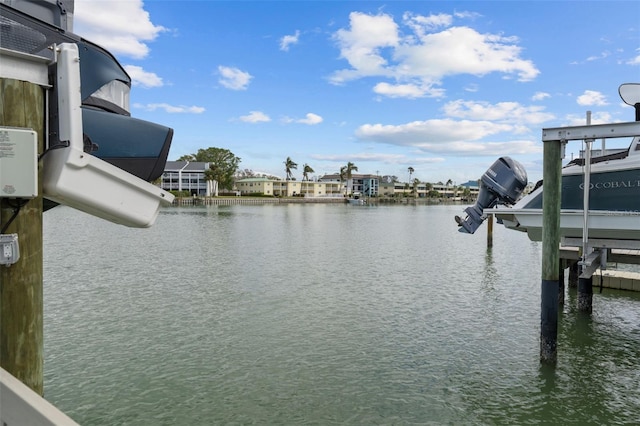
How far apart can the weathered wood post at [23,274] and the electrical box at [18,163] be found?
Result: 161mm

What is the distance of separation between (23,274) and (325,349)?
6.59 m

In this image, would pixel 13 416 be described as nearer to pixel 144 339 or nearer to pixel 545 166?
pixel 144 339

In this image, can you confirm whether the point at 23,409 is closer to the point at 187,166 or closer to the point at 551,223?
the point at 551,223

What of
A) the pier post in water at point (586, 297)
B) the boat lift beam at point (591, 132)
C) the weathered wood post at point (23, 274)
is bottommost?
the pier post in water at point (586, 297)

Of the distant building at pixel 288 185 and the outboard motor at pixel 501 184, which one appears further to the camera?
the distant building at pixel 288 185

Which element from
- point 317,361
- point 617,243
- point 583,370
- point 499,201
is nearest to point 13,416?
point 317,361

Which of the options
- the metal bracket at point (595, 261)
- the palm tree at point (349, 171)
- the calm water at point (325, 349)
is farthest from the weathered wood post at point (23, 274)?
the palm tree at point (349, 171)

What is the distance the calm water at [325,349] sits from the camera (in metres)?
6.69

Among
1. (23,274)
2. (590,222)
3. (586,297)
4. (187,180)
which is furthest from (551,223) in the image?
(187,180)

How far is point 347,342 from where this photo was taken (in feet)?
31.0

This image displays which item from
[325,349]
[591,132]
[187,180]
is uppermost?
[187,180]

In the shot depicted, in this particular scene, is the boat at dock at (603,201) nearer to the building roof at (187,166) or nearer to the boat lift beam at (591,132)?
the boat lift beam at (591,132)

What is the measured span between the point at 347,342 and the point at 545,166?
5189mm

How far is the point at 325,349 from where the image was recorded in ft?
29.7
